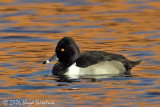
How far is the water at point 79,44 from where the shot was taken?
13.2m

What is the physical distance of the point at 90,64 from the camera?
15.4 m

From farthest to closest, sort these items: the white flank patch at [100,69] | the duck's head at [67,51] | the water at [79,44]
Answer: the duck's head at [67,51] < the white flank patch at [100,69] < the water at [79,44]

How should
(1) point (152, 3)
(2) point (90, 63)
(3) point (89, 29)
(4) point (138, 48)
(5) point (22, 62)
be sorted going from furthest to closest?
(1) point (152, 3) → (3) point (89, 29) → (4) point (138, 48) → (5) point (22, 62) → (2) point (90, 63)

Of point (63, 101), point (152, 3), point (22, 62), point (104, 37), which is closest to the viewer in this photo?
point (63, 101)

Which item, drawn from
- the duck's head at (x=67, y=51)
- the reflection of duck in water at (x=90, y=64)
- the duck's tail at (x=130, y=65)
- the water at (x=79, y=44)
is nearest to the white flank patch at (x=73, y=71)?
the reflection of duck in water at (x=90, y=64)

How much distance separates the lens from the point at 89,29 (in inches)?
827

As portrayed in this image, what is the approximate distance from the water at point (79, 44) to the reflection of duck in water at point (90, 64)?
291mm

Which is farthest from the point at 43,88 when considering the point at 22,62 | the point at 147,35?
the point at 147,35

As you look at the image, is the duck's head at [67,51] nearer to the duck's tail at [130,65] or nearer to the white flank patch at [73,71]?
the white flank patch at [73,71]

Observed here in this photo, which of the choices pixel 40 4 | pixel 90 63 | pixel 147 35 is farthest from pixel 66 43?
pixel 40 4

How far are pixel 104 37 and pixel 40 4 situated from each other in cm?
541

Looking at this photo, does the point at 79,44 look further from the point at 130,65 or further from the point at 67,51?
the point at 130,65

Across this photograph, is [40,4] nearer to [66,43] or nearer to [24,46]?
[24,46]

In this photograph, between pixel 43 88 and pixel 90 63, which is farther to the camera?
pixel 90 63
